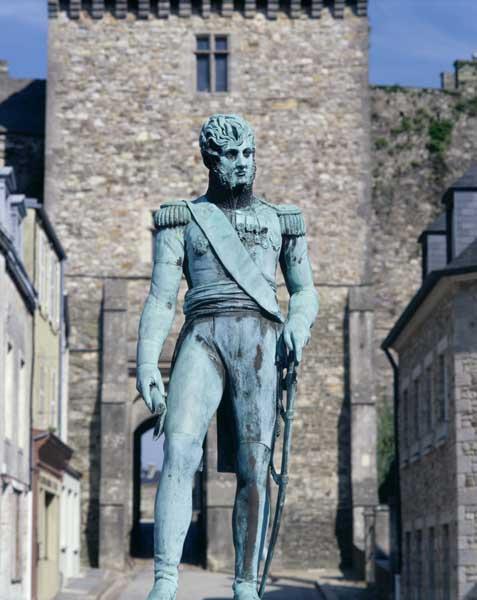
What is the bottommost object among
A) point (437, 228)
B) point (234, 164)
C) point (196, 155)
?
point (234, 164)

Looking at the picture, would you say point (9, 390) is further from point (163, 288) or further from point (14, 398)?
point (163, 288)

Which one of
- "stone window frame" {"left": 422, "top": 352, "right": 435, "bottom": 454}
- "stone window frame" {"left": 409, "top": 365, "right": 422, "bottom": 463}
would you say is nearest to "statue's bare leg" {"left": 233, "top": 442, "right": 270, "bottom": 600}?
"stone window frame" {"left": 422, "top": 352, "right": 435, "bottom": 454}

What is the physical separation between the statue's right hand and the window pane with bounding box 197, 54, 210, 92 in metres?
29.0

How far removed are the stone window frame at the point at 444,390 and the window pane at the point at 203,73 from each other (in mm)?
14059

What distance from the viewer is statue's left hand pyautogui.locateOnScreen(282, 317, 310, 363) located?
6913 millimetres

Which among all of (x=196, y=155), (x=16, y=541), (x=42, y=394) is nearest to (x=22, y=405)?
(x=16, y=541)

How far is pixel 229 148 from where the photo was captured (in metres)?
7.16

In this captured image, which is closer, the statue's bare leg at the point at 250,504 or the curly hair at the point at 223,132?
the statue's bare leg at the point at 250,504

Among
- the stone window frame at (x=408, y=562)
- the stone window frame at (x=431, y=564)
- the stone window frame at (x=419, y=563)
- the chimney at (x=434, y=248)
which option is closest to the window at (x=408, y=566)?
the stone window frame at (x=408, y=562)

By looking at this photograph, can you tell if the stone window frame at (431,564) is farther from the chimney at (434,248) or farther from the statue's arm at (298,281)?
the statue's arm at (298,281)

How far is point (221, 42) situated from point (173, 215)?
29.0 m

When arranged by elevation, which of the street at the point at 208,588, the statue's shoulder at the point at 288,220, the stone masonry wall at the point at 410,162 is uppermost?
the stone masonry wall at the point at 410,162

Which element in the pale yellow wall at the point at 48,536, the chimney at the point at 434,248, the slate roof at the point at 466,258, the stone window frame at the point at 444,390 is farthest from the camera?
the chimney at the point at 434,248

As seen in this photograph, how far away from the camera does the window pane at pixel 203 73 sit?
116ft
